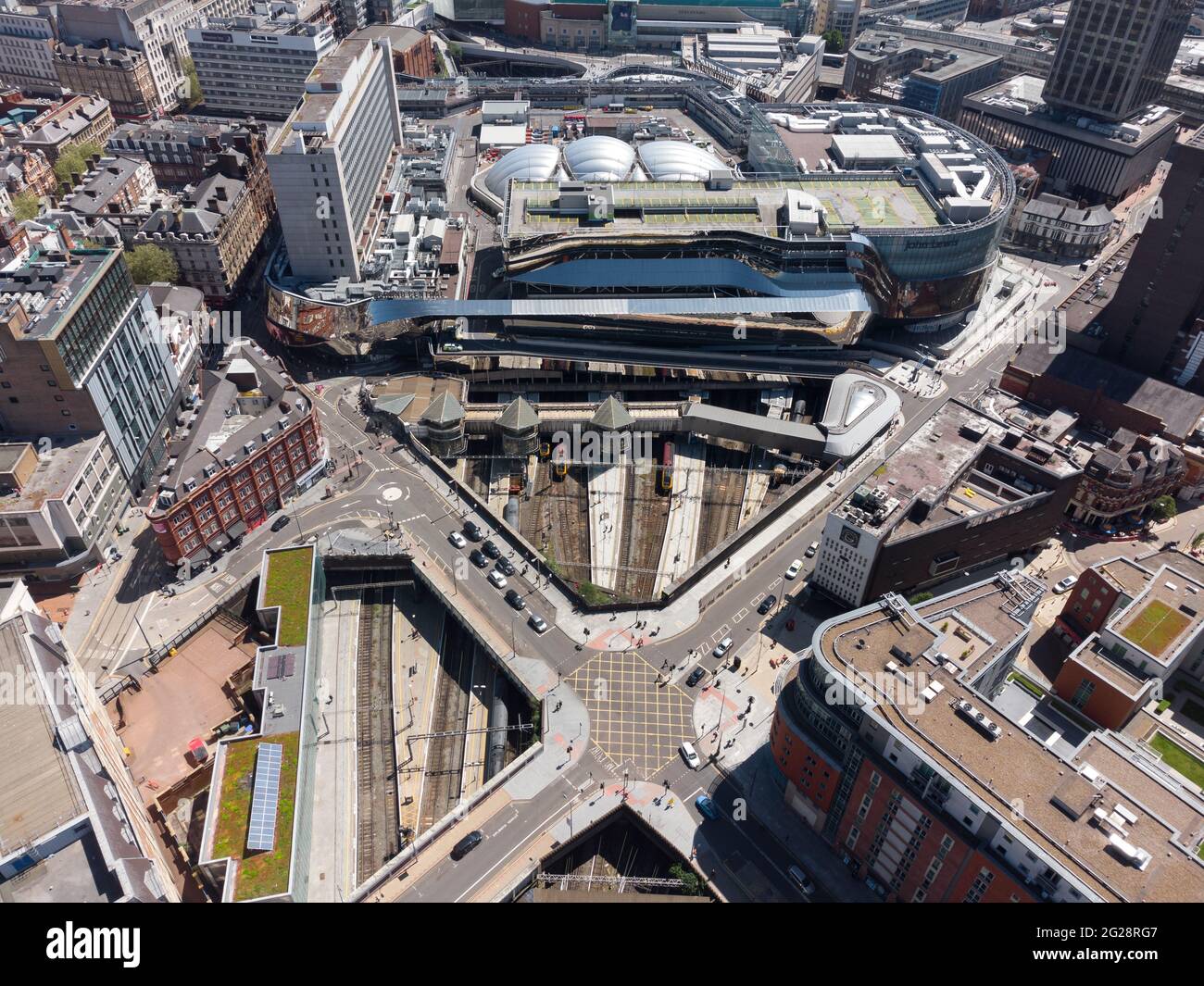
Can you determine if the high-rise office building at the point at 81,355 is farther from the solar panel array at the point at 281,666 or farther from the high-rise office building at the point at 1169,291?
the high-rise office building at the point at 1169,291

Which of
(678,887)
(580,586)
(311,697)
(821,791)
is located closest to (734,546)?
(580,586)

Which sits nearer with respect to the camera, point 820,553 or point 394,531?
point 820,553

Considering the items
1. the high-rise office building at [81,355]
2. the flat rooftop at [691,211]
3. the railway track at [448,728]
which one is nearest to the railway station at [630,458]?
the railway track at [448,728]

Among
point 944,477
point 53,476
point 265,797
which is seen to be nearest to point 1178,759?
point 944,477

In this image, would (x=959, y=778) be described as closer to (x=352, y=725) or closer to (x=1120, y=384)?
(x=352, y=725)

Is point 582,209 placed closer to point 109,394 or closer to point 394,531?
point 394,531

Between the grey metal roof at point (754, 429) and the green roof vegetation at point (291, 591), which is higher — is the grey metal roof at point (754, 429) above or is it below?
above
